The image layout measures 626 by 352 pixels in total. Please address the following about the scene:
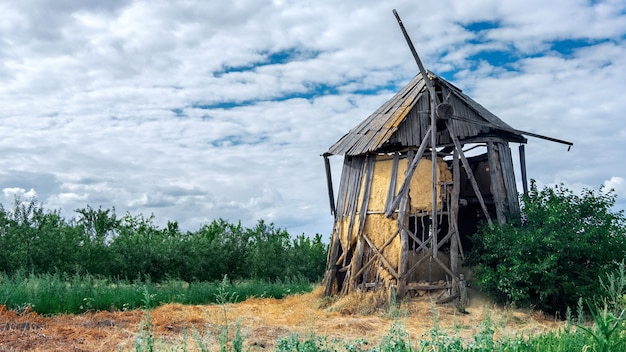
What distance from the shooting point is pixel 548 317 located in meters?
14.9

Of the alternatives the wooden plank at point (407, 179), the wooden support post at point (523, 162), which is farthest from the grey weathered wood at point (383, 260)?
the wooden support post at point (523, 162)

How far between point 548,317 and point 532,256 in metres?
1.47

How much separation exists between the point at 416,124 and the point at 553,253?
4528mm

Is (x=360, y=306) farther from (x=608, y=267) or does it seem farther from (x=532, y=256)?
(x=608, y=267)

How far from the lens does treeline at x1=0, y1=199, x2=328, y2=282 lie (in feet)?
71.6

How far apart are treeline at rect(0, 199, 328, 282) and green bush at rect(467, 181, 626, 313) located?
1088 centimetres

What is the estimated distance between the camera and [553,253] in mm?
14477

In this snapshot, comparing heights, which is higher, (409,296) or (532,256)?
(532,256)

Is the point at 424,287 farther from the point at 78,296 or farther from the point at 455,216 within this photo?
the point at 78,296

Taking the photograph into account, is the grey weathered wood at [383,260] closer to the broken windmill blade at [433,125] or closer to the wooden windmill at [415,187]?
the wooden windmill at [415,187]

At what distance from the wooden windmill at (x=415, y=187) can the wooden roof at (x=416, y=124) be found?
26 millimetres

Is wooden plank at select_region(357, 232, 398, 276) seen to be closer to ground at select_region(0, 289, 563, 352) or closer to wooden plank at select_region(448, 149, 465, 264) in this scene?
ground at select_region(0, 289, 563, 352)

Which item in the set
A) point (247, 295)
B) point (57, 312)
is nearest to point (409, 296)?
point (247, 295)

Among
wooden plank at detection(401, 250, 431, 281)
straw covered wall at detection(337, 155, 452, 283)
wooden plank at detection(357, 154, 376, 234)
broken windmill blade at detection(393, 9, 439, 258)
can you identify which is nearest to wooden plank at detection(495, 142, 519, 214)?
straw covered wall at detection(337, 155, 452, 283)
